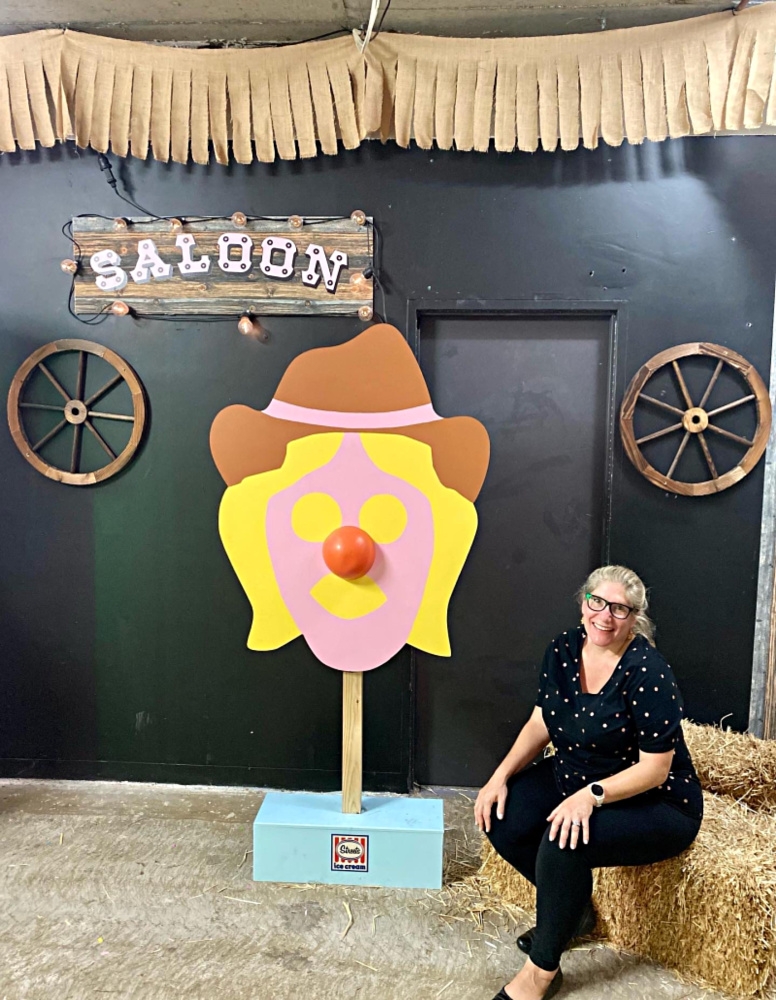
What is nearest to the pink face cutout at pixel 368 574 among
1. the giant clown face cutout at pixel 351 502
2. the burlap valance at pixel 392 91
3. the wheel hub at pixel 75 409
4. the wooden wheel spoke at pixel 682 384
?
the giant clown face cutout at pixel 351 502

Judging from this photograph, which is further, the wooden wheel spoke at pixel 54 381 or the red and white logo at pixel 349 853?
the wooden wheel spoke at pixel 54 381

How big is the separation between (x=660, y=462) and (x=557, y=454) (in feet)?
1.26

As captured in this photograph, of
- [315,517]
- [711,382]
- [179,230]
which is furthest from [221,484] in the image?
[711,382]

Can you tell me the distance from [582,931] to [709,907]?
1.24 feet

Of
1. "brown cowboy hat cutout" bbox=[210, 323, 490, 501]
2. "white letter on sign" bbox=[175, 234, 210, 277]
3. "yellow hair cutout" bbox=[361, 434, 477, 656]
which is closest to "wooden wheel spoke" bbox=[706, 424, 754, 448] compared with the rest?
"brown cowboy hat cutout" bbox=[210, 323, 490, 501]

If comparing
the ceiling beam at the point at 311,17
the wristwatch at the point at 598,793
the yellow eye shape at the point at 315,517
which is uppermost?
the ceiling beam at the point at 311,17

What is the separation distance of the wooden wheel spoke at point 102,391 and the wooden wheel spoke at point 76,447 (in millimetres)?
97

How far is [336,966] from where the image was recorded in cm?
183

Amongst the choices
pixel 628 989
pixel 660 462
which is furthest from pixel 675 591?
pixel 628 989

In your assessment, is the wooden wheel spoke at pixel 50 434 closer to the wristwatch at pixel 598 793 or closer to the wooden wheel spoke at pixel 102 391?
the wooden wheel spoke at pixel 102 391

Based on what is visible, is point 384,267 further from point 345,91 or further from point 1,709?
point 1,709

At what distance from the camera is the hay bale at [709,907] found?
172 cm

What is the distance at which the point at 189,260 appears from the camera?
256 centimetres

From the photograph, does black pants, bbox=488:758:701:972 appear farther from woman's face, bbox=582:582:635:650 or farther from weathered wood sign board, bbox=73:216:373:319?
weathered wood sign board, bbox=73:216:373:319
